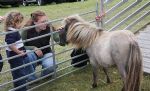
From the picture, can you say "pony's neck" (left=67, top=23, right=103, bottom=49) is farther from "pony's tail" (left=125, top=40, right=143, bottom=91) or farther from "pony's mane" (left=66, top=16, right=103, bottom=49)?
"pony's tail" (left=125, top=40, right=143, bottom=91)

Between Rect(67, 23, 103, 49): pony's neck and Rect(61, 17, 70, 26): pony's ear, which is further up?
Rect(61, 17, 70, 26): pony's ear

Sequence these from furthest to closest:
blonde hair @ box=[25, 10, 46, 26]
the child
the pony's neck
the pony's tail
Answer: blonde hair @ box=[25, 10, 46, 26], the pony's neck, the child, the pony's tail

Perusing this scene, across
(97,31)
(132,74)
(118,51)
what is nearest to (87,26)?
(97,31)

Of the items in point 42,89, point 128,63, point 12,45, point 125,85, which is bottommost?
point 42,89

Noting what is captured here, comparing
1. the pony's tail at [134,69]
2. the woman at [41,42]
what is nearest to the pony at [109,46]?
the pony's tail at [134,69]

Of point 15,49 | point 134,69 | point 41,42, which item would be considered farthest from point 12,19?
point 134,69

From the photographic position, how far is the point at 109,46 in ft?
16.9

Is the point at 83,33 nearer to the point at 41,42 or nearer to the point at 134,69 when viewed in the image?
the point at 41,42

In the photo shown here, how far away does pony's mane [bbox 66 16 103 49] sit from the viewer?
18.0ft

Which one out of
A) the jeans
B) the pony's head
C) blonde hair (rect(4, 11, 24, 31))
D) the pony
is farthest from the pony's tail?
blonde hair (rect(4, 11, 24, 31))

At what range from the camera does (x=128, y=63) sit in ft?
16.4

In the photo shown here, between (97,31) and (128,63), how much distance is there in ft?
2.64

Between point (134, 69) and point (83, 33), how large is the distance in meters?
1.06

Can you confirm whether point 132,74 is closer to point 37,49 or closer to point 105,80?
point 105,80
